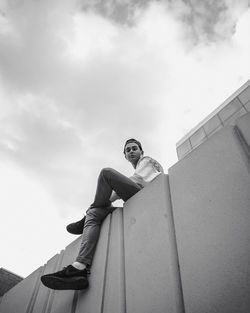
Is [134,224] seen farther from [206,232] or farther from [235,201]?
[235,201]

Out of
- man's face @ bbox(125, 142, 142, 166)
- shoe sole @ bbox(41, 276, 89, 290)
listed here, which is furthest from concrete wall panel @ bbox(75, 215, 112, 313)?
man's face @ bbox(125, 142, 142, 166)

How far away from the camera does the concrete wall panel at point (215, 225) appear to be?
1.21 meters

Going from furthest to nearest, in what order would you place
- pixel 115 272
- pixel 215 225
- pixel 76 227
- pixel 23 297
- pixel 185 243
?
pixel 23 297 → pixel 76 227 → pixel 115 272 → pixel 185 243 → pixel 215 225

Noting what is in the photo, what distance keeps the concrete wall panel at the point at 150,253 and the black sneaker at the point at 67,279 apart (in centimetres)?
49

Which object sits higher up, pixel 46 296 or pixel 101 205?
pixel 101 205

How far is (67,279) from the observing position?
196cm

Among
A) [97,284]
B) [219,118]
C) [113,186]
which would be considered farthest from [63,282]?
[219,118]

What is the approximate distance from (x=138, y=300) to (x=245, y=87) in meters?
4.11

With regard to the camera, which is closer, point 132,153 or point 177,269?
point 177,269

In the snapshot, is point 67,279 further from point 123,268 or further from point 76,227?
point 76,227

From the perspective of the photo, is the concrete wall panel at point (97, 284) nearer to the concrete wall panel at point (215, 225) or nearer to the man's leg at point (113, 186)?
the man's leg at point (113, 186)

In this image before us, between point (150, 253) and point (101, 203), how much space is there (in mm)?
951

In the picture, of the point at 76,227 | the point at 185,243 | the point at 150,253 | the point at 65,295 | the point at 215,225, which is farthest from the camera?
the point at 76,227

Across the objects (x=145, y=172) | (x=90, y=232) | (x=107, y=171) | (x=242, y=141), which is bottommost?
(x=90, y=232)
